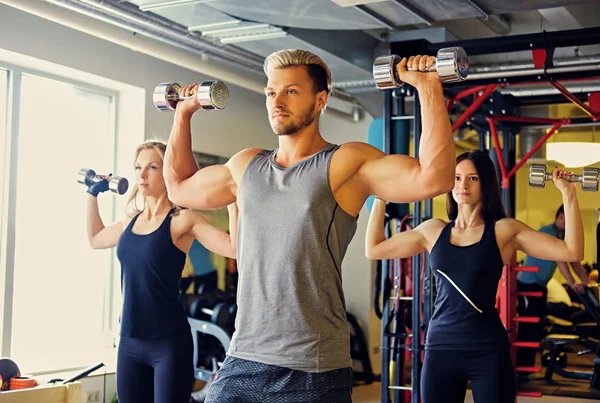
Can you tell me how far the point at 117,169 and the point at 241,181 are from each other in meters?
4.07

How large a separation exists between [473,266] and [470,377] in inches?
17.4

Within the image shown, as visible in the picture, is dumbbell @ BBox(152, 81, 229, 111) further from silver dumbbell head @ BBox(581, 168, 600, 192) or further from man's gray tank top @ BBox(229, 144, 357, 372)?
Result: silver dumbbell head @ BBox(581, 168, 600, 192)

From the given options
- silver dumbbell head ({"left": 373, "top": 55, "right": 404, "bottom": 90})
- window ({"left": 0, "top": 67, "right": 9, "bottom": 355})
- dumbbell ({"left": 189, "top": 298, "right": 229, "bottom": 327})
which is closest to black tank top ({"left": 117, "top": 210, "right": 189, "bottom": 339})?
silver dumbbell head ({"left": 373, "top": 55, "right": 404, "bottom": 90})

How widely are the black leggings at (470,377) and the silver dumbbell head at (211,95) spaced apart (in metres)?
1.46

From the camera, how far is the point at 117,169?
6.03 meters

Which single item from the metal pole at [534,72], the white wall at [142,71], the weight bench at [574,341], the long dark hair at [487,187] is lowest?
the weight bench at [574,341]

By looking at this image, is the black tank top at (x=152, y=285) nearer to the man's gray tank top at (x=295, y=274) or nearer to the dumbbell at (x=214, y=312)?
the man's gray tank top at (x=295, y=274)

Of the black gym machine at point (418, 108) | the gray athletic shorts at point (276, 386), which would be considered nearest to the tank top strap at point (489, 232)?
the black gym machine at point (418, 108)

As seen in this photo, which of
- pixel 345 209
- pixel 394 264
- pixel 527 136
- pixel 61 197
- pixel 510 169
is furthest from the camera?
pixel 527 136

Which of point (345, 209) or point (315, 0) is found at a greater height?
point (315, 0)

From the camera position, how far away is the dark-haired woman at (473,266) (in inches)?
124

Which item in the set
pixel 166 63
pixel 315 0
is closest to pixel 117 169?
pixel 166 63

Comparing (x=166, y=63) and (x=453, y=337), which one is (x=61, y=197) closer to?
(x=166, y=63)

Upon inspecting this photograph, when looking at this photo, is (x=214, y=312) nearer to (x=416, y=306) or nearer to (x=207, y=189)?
(x=416, y=306)
